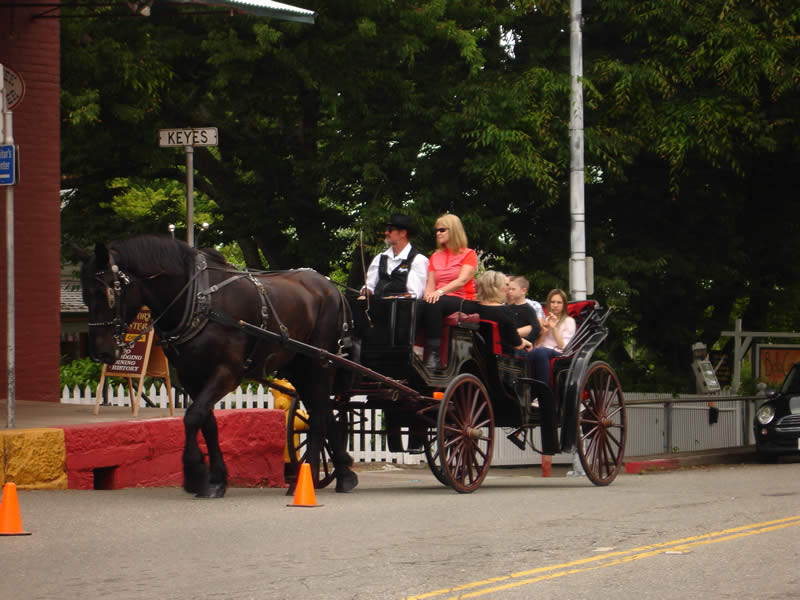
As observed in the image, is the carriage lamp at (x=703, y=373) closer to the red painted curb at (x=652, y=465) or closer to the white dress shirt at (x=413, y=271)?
the red painted curb at (x=652, y=465)

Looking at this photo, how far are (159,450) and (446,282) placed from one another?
312cm

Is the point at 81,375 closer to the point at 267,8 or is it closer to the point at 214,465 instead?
the point at 267,8

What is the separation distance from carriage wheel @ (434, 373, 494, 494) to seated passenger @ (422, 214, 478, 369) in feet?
1.28

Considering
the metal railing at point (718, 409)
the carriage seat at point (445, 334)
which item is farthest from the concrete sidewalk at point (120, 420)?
the carriage seat at point (445, 334)

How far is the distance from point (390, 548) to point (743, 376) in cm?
1873

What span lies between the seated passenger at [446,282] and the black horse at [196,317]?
122 centimetres

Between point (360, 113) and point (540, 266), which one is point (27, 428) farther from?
point (540, 266)

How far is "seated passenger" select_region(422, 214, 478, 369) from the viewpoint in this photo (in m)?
12.4

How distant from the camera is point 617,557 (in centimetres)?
842

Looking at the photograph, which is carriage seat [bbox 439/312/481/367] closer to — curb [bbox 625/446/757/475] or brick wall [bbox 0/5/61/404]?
brick wall [bbox 0/5/61/404]

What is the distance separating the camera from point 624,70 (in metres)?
21.8

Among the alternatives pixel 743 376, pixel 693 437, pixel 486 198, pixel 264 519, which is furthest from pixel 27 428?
pixel 743 376

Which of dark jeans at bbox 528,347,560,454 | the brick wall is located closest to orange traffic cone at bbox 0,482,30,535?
dark jeans at bbox 528,347,560,454

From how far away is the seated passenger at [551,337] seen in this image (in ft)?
45.9
